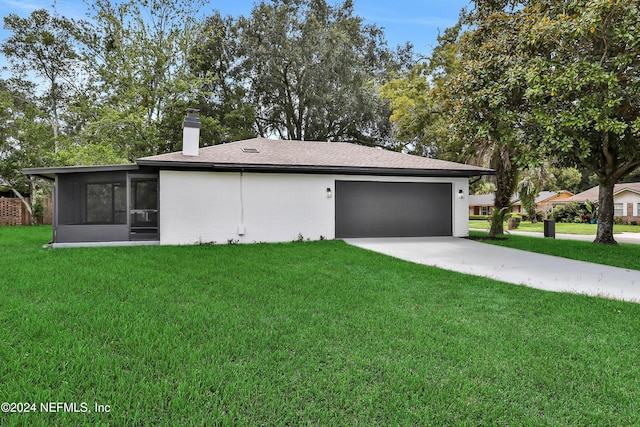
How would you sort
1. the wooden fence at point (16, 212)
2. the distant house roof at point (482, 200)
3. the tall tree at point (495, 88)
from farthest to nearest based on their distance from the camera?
1. the distant house roof at point (482, 200)
2. the wooden fence at point (16, 212)
3. the tall tree at point (495, 88)

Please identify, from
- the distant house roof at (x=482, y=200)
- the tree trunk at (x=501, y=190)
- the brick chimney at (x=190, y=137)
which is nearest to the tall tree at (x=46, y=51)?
the brick chimney at (x=190, y=137)

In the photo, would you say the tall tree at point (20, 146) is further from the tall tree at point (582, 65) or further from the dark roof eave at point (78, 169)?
the tall tree at point (582, 65)

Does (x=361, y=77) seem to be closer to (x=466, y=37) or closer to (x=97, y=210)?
(x=466, y=37)

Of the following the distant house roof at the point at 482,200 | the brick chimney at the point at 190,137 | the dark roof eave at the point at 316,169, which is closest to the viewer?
the dark roof eave at the point at 316,169

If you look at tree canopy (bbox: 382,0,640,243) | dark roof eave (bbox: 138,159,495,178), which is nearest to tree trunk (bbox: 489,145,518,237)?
dark roof eave (bbox: 138,159,495,178)

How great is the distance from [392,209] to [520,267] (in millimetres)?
5461

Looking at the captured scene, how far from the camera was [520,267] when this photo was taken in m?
7.50

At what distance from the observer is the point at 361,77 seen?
22.2m

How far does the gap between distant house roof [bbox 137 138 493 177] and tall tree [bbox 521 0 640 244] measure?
3.99m

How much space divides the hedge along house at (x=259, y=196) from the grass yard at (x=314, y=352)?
5.06 m

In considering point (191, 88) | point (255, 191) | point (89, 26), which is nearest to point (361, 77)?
point (191, 88)

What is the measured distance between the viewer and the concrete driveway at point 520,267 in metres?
5.78

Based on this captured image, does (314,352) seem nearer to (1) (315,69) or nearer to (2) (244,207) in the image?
(2) (244,207)

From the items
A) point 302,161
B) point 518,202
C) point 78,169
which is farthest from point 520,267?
point 518,202
